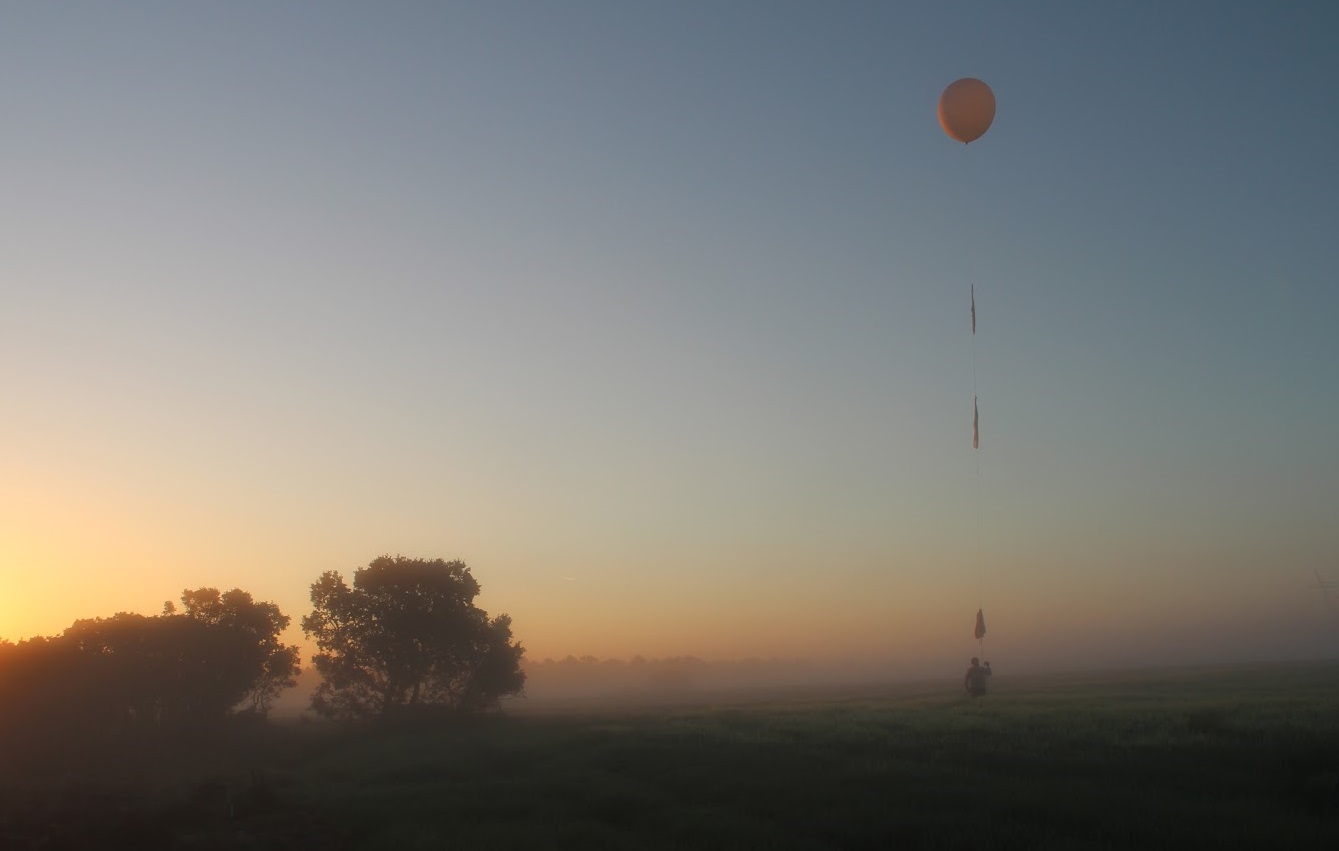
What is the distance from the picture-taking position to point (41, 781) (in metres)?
35.1

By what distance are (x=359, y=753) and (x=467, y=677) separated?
Result: 1657 centimetres

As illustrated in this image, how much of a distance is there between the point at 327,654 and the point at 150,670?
10.1 meters

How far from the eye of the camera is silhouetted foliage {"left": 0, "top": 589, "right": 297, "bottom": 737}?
47.2 meters

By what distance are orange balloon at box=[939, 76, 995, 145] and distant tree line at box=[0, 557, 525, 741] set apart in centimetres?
4547

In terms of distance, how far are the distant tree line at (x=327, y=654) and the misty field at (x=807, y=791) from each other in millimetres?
16024

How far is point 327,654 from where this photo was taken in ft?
188

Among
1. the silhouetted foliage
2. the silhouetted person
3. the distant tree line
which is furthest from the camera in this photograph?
the distant tree line

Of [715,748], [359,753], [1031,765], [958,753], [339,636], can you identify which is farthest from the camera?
[339,636]

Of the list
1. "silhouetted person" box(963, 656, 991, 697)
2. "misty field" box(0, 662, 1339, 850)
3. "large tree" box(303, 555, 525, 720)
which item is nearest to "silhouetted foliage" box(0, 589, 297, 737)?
"large tree" box(303, 555, 525, 720)

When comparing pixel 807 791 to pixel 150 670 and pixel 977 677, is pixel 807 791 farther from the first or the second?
pixel 150 670

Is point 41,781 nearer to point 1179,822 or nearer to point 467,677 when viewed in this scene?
point 467,677

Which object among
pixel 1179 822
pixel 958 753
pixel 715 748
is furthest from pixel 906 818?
pixel 715 748

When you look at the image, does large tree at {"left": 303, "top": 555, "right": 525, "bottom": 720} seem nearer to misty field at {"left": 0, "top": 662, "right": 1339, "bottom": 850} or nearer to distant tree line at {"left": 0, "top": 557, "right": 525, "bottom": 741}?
distant tree line at {"left": 0, "top": 557, "right": 525, "bottom": 741}

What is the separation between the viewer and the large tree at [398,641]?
57.0 meters
